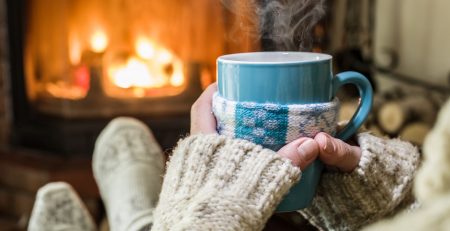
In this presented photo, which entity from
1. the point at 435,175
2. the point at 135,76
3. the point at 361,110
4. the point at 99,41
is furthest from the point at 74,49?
the point at 435,175

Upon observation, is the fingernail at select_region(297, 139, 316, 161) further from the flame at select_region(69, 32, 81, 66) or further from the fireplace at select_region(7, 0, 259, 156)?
the flame at select_region(69, 32, 81, 66)

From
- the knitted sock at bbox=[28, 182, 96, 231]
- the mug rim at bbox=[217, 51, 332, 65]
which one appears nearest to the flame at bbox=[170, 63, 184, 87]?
the knitted sock at bbox=[28, 182, 96, 231]

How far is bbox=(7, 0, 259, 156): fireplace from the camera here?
5.28 ft

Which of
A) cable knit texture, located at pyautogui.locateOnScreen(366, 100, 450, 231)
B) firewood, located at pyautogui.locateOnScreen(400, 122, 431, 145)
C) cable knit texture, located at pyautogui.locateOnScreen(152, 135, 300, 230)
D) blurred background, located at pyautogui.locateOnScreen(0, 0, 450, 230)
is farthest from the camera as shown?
blurred background, located at pyautogui.locateOnScreen(0, 0, 450, 230)

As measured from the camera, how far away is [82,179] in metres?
1.52

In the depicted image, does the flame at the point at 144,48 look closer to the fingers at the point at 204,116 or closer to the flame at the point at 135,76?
the flame at the point at 135,76

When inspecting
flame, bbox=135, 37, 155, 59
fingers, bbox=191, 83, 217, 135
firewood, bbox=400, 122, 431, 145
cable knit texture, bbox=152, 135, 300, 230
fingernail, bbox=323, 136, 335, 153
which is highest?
fingers, bbox=191, 83, 217, 135

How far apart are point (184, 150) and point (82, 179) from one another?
1.04 meters

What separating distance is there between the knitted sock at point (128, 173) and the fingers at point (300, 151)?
34 cm

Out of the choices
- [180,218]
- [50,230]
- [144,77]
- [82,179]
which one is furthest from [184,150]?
[144,77]

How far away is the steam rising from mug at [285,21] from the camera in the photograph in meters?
0.66

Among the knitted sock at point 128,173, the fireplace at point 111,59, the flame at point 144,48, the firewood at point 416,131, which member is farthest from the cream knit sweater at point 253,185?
the flame at point 144,48

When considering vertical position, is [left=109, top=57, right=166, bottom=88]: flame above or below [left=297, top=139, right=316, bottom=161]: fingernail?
below

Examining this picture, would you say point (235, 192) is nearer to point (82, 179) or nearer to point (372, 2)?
point (82, 179)
